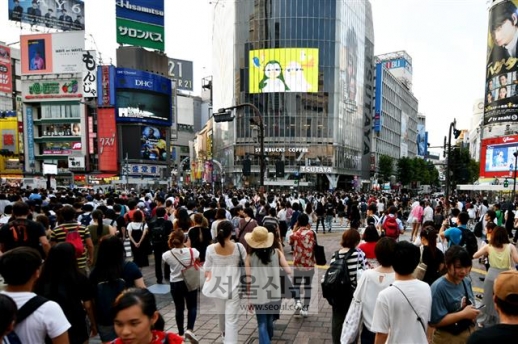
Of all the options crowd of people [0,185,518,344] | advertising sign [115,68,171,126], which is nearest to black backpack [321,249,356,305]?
crowd of people [0,185,518,344]

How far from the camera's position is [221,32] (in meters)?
62.4

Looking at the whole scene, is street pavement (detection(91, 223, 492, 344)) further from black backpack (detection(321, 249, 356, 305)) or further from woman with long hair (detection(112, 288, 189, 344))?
woman with long hair (detection(112, 288, 189, 344))

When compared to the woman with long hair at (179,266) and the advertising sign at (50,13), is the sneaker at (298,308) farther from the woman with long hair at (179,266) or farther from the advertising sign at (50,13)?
the advertising sign at (50,13)

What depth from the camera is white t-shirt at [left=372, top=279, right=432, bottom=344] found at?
265 cm

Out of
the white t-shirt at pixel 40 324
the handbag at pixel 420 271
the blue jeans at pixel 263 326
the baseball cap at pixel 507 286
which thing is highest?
the baseball cap at pixel 507 286

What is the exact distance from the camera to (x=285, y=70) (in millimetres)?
50781

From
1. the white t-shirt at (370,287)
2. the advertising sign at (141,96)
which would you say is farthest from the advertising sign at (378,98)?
the white t-shirt at (370,287)

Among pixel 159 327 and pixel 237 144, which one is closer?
pixel 159 327

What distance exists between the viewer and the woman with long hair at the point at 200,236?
22.0ft

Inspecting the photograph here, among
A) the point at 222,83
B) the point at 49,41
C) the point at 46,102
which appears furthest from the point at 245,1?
the point at 46,102

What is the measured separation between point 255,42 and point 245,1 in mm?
6989

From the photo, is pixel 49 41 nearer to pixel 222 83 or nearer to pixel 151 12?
pixel 151 12

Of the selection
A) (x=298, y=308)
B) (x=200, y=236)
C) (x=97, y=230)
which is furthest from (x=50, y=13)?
(x=298, y=308)

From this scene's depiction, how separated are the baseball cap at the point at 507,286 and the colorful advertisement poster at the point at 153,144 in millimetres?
52677
